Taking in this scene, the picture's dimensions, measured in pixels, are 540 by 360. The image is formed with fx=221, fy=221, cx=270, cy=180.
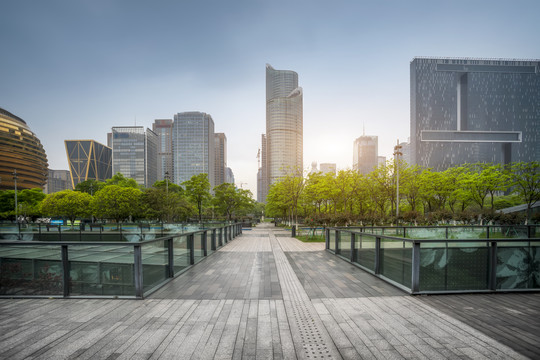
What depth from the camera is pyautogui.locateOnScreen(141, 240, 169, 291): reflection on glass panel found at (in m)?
4.70

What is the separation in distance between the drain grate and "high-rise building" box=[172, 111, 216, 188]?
497 feet

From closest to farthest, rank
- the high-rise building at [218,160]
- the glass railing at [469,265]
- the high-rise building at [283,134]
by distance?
the glass railing at [469,265] → the high-rise building at [283,134] → the high-rise building at [218,160]

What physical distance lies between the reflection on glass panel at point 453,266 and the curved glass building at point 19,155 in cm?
11926

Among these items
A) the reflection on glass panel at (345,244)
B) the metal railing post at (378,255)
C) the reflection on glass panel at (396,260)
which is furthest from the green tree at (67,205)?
the reflection on glass panel at (396,260)

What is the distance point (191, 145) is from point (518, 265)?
162 meters

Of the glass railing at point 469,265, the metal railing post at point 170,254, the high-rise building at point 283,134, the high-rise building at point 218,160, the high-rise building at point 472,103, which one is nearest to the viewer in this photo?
the glass railing at point 469,265

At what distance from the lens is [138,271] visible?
449 centimetres

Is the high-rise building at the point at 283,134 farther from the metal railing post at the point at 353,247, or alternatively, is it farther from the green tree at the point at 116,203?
the metal railing post at the point at 353,247

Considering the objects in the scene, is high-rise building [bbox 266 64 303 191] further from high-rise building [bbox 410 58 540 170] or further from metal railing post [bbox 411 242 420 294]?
metal railing post [bbox 411 242 420 294]

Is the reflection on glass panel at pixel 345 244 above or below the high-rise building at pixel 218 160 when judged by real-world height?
below

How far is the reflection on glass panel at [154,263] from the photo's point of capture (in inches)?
185

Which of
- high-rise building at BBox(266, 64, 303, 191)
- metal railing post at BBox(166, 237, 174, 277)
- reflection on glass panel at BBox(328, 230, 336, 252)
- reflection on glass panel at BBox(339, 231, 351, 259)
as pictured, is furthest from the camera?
high-rise building at BBox(266, 64, 303, 191)

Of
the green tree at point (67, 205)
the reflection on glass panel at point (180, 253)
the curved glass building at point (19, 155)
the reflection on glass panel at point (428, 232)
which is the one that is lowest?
the green tree at point (67, 205)

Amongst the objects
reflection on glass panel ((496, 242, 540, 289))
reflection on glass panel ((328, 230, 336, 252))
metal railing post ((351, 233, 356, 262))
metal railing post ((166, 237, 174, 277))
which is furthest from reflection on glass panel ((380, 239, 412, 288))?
metal railing post ((166, 237, 174, 277))
